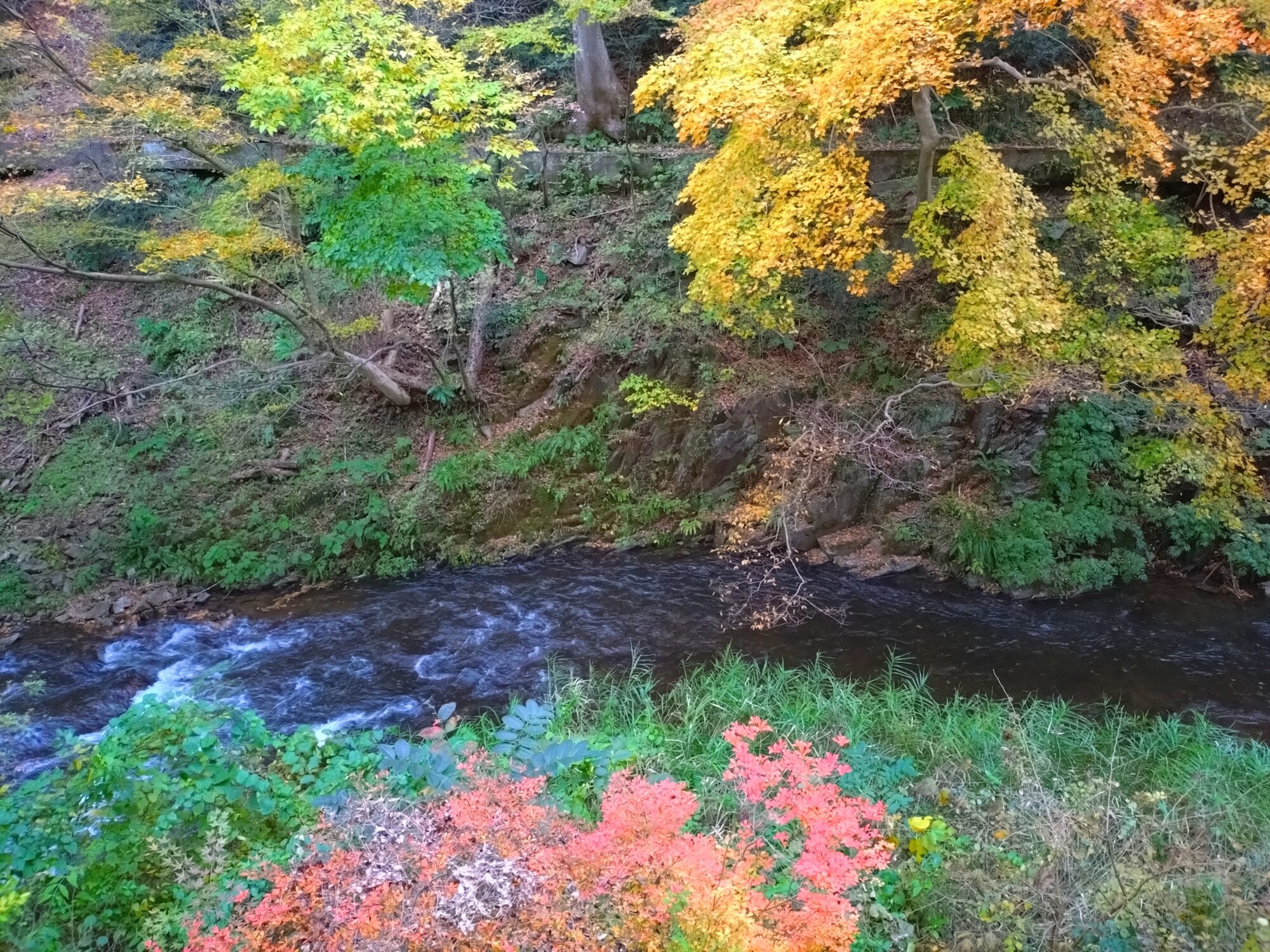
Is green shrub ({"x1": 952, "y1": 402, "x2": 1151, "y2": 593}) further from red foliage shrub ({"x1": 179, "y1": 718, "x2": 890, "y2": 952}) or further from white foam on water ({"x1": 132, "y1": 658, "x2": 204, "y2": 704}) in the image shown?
white foam on water ({"x1": 132, "y1": 658, "x2": 204, "y2": 704})

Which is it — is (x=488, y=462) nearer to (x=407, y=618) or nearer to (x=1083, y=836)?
(x=407, y=618)

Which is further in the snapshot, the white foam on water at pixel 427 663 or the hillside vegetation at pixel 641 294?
the white foam on water at pixel 427 663

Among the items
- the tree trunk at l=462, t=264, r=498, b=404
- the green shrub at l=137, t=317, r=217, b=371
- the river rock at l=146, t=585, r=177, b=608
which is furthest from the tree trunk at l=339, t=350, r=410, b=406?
the river rock at l=146, t=585, r=177, b=608

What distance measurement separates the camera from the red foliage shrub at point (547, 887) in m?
2.48

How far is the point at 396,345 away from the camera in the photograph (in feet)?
37.5

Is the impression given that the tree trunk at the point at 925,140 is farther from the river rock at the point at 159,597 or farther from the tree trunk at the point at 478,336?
the river rock at the point at 159,597

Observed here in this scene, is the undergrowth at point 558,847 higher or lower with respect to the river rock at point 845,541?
higher

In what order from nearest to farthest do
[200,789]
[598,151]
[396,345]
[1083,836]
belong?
[200,789] < [1083,836] < [396,345] < [598,151]

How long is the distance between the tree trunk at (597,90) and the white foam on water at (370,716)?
10.4 meters

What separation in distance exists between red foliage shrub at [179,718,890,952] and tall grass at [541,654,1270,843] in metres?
1.55

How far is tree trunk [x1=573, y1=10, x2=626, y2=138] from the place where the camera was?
12969 mm

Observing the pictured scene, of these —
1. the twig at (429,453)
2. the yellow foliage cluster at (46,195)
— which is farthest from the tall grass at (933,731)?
the yellow foliage cluster at (46,195)

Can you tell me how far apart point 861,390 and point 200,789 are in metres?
8.62

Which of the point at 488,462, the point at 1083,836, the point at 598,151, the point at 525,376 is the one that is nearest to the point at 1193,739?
the point at 1083,836
